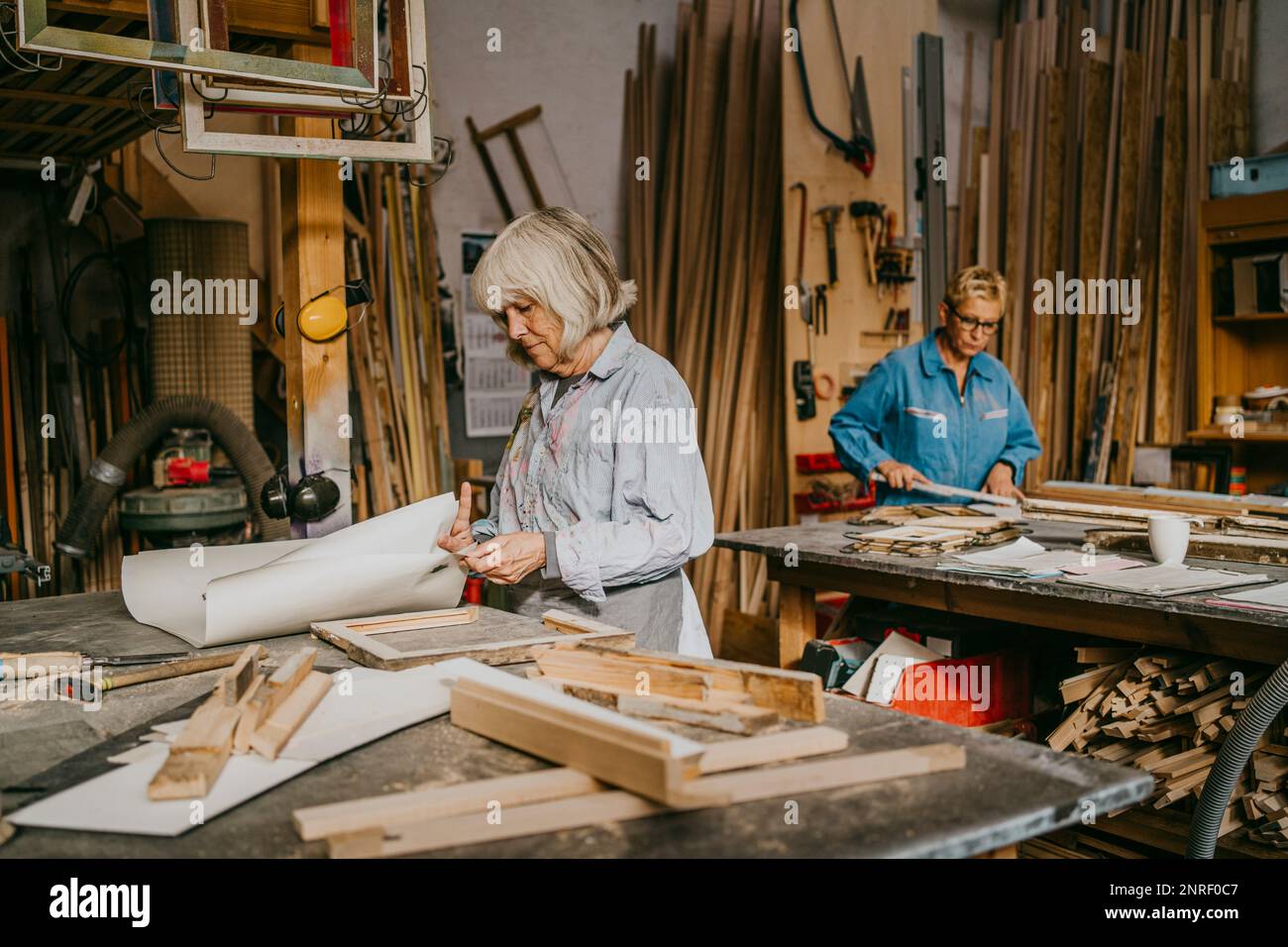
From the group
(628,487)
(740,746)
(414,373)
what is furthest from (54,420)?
(740,746)

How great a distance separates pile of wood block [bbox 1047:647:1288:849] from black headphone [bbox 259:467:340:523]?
1.94m

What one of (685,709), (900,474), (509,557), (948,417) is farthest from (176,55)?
(948,417)

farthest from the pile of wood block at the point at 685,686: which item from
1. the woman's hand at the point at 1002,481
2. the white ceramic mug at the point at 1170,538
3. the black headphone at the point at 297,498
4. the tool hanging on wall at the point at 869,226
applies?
the tool hanging on wall at the point at 869,226

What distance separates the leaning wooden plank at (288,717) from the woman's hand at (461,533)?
0.67m

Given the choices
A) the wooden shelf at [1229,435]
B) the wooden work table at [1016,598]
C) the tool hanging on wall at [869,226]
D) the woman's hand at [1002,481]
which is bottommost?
the wooden work table at [1016,598]

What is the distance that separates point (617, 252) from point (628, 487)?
13.6 ft

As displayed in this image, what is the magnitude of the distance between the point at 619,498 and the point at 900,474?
1953mm

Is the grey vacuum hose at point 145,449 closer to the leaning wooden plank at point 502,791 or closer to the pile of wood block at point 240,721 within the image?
the pile of wood block at point 240,721

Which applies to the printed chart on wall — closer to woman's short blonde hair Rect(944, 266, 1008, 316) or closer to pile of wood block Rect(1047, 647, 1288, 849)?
woman's short blonde hair Rect(944, 266, 1008, 316)

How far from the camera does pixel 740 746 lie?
1.27 meters

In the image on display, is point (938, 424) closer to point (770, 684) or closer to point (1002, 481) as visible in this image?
point (1002, 481)

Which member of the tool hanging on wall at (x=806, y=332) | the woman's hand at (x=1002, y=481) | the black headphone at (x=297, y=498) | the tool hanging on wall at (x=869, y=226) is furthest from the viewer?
the tool hanging on wall at (x=869, y=226)

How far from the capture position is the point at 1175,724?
8.46 feet

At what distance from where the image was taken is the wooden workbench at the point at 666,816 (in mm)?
1084
